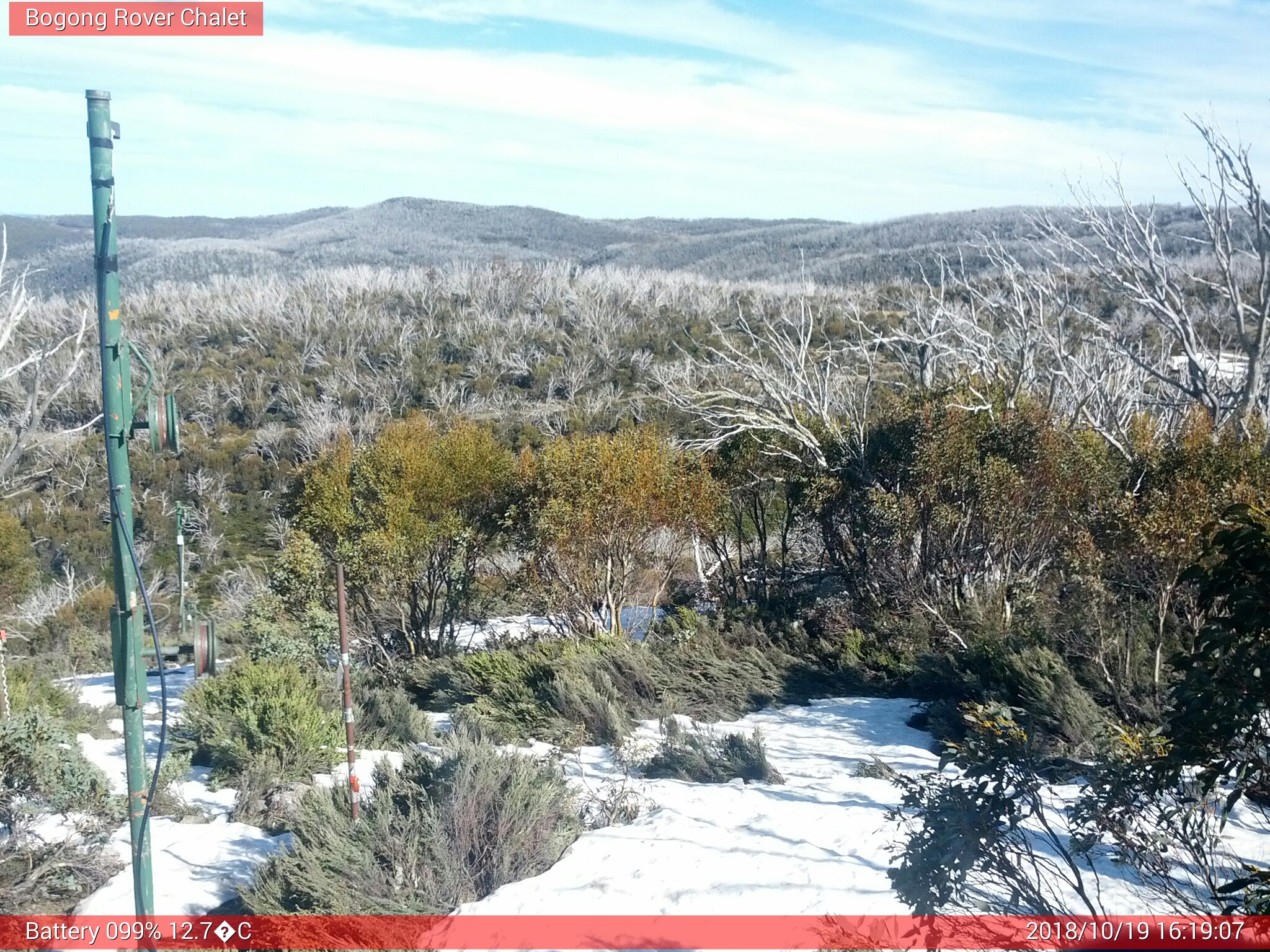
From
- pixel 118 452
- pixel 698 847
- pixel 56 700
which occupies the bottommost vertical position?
pixel 56 700

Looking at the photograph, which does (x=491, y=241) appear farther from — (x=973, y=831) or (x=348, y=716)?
(x=973, y=831)

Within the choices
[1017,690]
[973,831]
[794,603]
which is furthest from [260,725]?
[794,603]

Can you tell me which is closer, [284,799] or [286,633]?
[284,799]

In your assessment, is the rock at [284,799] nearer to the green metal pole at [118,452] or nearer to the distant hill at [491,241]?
the green metal pole at [118,452]

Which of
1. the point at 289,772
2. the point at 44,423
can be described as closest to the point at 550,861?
the point at 289,772

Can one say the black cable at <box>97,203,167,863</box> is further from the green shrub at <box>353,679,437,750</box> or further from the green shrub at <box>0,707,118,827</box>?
the green shrub at <box>353,679,437,750</box>

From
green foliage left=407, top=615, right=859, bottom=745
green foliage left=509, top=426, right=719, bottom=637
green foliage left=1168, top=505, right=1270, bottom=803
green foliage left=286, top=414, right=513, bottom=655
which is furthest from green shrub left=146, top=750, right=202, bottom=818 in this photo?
green foliage left=1168, top=505, right=1270, bottom=803
